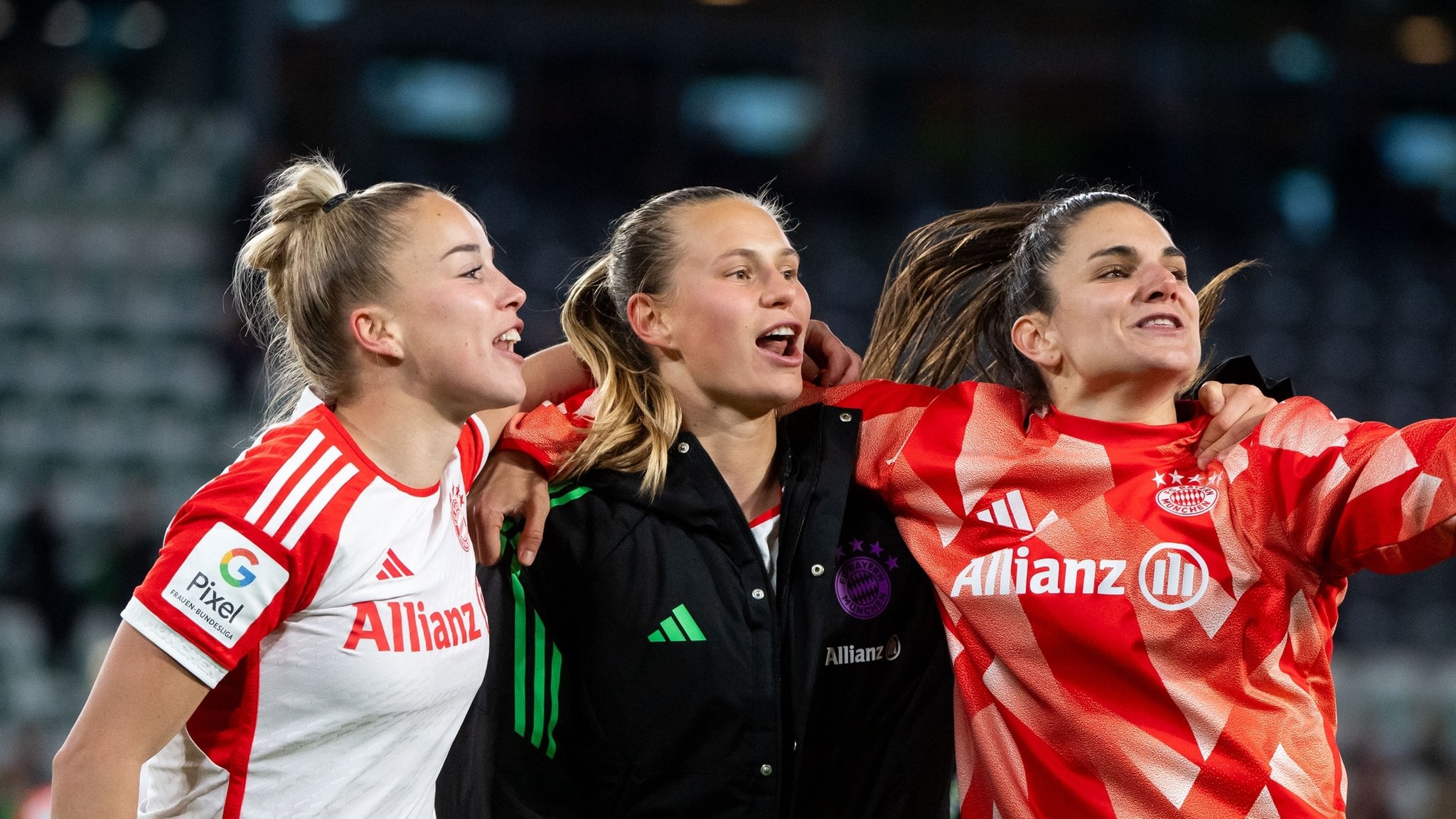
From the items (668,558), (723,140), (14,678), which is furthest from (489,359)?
(723,140)

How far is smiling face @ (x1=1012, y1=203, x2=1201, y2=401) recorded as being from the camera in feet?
9.16

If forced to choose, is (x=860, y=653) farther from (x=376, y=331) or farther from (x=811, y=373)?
(x=376, y=331)

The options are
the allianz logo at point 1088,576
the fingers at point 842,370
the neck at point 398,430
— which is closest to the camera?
the neck at point 398,430

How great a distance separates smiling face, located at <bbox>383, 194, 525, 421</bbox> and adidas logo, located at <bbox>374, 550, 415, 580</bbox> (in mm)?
336

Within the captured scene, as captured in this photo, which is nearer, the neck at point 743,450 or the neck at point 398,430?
the neck at point 398,430

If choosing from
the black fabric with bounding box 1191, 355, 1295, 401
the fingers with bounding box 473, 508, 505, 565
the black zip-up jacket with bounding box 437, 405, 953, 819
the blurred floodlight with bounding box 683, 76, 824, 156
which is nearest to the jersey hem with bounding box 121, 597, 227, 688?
the fingers with bounding box 473, 508, 505, 565

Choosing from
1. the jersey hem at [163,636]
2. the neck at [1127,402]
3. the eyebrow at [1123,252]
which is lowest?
the jersey hem at [163,636]

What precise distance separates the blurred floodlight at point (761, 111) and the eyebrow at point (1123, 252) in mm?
10617

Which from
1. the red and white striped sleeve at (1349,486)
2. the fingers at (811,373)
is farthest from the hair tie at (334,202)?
the red and white striped sleeve at (1349,486)

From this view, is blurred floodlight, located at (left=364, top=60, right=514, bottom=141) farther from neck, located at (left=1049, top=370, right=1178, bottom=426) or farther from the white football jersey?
the white football jersey

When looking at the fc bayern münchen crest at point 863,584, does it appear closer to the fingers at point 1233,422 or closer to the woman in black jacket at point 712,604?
the woman in black jacket at point 712,604

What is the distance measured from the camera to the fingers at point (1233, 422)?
271cm

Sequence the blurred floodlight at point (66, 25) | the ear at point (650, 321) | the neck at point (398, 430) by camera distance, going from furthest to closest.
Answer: the blurred floodlight at point (66, 25)
the ear at point (650, 321)
the neck at point (398, 430)

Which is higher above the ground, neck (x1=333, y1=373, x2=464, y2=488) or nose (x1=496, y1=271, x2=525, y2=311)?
nose (x1=496, y1=271, x2=525, y2=311)
